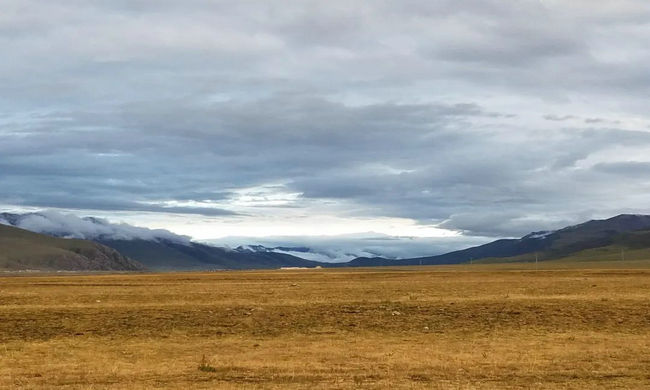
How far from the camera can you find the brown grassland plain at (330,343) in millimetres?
22469

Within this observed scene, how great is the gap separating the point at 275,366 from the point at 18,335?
15.8m

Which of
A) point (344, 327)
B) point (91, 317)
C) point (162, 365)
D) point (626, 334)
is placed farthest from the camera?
point (91, 317)

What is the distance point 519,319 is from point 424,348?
9837 millimetres

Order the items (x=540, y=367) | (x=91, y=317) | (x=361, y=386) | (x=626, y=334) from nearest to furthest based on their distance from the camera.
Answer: (x=361, y=386), (x=540, y=367), (x=626, y=334), (x=91, y=317)

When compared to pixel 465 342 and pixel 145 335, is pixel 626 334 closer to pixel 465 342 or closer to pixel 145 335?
pixel 465 342

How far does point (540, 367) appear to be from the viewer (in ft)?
78.8

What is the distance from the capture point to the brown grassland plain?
73.7 ft

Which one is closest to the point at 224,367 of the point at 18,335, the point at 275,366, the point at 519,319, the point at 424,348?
the point at 275,366

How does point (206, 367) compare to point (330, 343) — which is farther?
point (330, 343)

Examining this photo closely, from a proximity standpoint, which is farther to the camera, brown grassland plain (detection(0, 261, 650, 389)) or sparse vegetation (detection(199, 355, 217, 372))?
sparse vegetation (detection(199, 355, 217, 372))

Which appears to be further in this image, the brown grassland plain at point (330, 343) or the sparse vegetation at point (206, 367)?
the sparse vegetation at point (206, 367)

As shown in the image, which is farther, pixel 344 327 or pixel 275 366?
pixel 344 327

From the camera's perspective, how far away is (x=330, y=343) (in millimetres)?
31125

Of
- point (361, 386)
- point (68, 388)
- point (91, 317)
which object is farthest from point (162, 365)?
point (91, 317)
